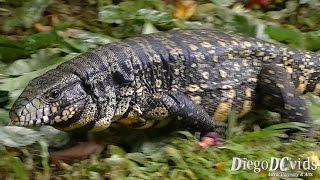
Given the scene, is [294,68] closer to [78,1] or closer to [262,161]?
[262,161]

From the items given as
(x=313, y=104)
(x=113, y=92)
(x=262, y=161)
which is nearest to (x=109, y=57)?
(x=113, y=92)

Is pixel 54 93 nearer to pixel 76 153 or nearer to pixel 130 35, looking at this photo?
pixel 76 153

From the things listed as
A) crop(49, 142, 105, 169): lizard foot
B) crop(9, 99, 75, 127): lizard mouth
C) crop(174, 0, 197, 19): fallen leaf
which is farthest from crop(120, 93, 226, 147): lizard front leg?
crop(174, 0, 197, 19): fallen leaf

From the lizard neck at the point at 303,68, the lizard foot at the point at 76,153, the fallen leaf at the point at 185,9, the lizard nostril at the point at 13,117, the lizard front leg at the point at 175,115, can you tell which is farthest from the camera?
the fallen leaf at the point at 185,9

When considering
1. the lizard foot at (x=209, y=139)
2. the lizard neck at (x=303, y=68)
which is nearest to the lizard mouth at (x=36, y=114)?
the lizard foot at (x=209, y=139)

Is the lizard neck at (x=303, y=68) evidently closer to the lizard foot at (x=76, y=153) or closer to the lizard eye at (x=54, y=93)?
the lizard foot at (x=76, y=153)

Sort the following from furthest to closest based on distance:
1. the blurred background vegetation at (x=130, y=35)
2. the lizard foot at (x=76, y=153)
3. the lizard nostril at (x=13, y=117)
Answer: the lizard foot at (x=76, y=153) → the blurred background vegetation at (x=130, y=35) → the lizard nostril at (x=13, y=117)

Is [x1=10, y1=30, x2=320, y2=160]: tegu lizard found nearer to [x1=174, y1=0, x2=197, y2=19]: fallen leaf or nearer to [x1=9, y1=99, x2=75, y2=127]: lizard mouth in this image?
[x1=9, y1=99, x2=75, y2=127]: lizard mouth
